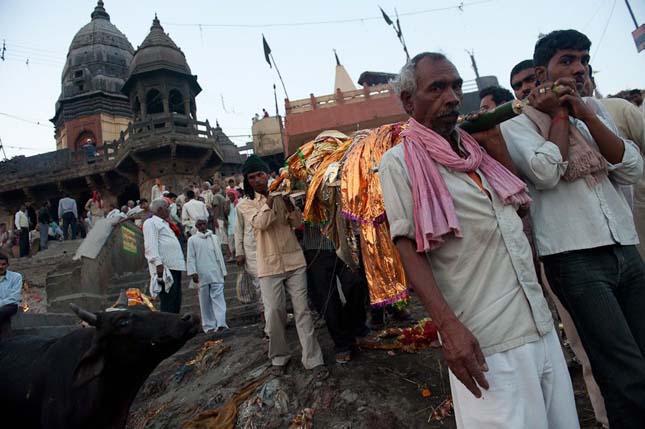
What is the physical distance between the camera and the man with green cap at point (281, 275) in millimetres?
3875

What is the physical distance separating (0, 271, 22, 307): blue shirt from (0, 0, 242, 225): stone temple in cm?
1561

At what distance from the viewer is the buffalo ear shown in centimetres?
232

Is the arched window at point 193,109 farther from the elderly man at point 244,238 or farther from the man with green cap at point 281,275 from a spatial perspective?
the man with green cap at point 281,275

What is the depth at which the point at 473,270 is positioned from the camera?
1.51 metres

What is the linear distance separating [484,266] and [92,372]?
2279mm

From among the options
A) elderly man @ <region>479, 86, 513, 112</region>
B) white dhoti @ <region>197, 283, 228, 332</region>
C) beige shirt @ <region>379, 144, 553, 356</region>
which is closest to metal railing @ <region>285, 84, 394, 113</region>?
white dhoti @ <region>197, 283, 228, 332</region>

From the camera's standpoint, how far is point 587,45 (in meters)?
2.05

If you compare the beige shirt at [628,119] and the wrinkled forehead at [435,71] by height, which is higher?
the wrinkled forehead at [435,71]

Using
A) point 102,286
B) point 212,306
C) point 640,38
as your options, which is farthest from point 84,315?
point 640,38

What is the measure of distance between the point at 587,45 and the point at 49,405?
3.71m

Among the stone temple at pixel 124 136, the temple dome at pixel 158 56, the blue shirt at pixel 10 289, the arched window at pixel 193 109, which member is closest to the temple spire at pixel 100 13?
the stone temple at pixel 124 136

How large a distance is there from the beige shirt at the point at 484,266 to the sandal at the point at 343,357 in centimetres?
251

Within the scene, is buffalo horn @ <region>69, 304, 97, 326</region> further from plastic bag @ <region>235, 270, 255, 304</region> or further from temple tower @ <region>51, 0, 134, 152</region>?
temple tower @ <region>51, 0, 134, 152</region>

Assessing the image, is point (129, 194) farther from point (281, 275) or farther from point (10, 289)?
point (281, 275)
